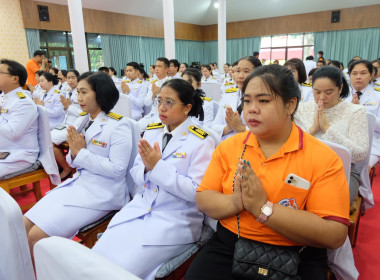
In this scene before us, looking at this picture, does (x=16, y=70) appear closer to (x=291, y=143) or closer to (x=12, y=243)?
(x=12, y=243)

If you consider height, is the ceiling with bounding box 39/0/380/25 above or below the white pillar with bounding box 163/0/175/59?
above

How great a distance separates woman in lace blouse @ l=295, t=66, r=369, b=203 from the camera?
173cm

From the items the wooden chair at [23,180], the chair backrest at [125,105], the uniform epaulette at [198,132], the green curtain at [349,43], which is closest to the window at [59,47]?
the chair backrest at [125,105]

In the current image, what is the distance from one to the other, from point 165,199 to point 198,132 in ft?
1.32

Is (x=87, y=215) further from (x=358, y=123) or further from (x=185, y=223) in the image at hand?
(x=358, y=123)

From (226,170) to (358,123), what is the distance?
3.49 feet

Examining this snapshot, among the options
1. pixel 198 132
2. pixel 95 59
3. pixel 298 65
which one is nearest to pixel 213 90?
pixel 298 65

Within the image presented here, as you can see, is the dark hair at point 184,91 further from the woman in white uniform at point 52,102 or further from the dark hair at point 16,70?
the woman in white uniform at point 52,102

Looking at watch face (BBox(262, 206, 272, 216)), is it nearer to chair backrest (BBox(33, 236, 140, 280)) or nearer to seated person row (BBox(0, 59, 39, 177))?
chair backrest (BBox(33, 236, 140, 280))

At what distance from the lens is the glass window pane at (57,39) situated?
30.1 ft

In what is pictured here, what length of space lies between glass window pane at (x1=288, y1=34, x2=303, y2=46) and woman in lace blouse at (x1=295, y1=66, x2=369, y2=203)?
12398mm

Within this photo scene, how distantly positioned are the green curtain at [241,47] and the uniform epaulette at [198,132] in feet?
43.5

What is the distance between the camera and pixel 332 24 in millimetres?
12008

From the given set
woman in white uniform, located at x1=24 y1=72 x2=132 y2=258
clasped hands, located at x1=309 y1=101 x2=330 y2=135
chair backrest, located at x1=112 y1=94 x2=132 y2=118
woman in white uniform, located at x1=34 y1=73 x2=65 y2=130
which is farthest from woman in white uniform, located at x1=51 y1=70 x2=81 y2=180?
clasped hands, located at x1=309 y1=101 x2=330 y2=135
